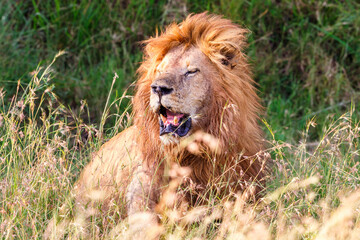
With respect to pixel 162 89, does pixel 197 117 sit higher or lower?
lower

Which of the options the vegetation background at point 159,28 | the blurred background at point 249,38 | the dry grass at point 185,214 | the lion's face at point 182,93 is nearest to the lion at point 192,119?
the lion's face at point 182,93

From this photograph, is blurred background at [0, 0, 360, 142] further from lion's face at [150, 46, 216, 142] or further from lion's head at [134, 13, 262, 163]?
lion's face at [150, 46, 216, 142]

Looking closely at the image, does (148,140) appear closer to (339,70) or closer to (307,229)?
(307,229)

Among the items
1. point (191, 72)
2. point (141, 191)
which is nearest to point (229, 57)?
point (191, 72)

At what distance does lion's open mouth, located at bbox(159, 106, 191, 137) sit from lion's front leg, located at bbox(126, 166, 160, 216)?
0.28 m

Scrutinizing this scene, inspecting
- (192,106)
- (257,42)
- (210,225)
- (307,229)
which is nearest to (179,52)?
(192,106)

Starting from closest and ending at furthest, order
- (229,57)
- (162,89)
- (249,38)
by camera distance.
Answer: (162,89)
(229,57)
(249,38)

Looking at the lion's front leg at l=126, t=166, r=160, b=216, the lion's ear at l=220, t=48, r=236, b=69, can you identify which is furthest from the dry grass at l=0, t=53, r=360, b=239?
the lion's ear at l=220, t=48, r=236, b=69

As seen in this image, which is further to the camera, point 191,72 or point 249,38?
point 249,38

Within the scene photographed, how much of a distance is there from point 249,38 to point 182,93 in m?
3.09

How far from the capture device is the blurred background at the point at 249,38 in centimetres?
624

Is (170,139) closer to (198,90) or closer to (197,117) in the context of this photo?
(197,117)

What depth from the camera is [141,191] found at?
12.0 feet

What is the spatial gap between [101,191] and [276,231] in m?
0.93
